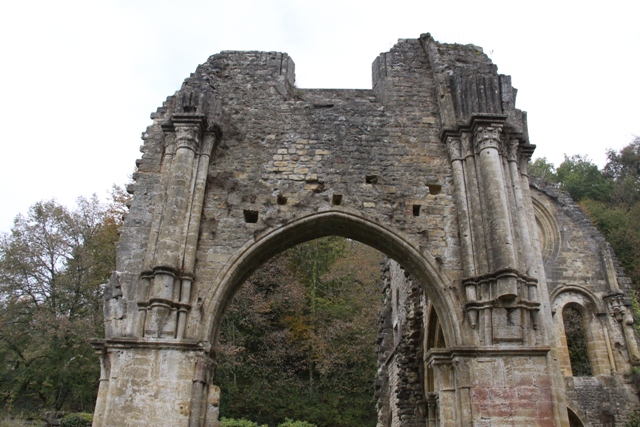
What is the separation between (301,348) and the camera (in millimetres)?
19281

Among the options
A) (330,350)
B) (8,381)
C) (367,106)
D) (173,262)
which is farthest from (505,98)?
(8,381)

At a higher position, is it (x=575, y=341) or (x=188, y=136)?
(x=188, y=136)

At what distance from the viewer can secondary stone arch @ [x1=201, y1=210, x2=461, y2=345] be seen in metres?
6.80

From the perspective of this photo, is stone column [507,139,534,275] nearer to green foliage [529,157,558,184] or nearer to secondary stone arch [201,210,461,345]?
secondary stone arch [201,210,461,345]

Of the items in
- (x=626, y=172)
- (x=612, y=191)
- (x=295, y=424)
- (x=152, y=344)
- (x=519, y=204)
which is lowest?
(x=295, y=424)

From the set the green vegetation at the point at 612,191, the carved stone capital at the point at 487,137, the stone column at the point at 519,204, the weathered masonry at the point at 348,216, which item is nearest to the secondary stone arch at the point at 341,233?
the weathered masonry at the point at 348,216

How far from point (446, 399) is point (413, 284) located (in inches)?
159

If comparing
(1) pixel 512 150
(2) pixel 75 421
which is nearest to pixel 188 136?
(1) pixel 512 150

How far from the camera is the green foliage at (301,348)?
17.7 m

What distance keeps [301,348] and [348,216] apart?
12.9 m

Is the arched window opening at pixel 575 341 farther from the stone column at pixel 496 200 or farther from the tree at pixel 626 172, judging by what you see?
the stone column at pixel 496 200

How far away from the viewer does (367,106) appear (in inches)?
332

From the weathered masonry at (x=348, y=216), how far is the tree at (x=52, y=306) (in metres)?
11.3

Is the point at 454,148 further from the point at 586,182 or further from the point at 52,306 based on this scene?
the point at 586,182
